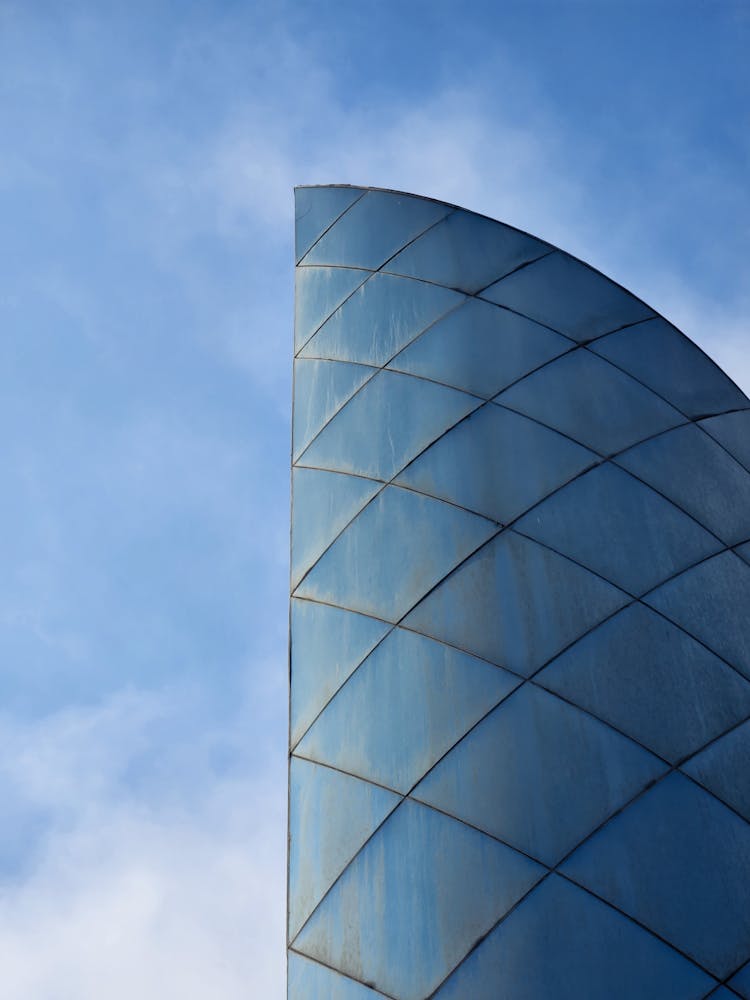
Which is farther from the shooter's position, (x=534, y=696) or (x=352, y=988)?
(x=534, y=696)

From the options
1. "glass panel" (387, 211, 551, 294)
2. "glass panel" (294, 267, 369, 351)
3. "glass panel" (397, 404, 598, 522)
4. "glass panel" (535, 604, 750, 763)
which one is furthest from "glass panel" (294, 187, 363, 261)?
"glass panel" (535, 604, 750, 763)

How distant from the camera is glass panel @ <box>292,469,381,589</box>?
40.0ft

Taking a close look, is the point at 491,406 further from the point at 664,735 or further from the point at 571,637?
the point at 664,735

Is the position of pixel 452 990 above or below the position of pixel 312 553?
below

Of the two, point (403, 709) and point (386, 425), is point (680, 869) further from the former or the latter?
point (386, 425)

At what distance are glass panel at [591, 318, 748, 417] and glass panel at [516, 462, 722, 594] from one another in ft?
5.94

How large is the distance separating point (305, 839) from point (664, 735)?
330 centimetres

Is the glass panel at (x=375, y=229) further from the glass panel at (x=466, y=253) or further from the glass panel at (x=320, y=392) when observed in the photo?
the glass panel at (x=320, y=392)

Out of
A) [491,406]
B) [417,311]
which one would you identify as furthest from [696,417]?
[417,311]

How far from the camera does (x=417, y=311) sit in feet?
45.8

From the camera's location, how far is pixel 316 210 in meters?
16.8

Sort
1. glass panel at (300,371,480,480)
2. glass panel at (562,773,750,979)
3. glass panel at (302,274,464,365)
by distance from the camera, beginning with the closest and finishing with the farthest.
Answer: glass panel at (562,773,750,979)
glass panel at (300,371,480,480)
glass panel at (302,274,464,365)

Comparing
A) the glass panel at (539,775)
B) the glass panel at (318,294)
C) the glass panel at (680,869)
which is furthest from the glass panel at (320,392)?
the glass panel at (680,869)

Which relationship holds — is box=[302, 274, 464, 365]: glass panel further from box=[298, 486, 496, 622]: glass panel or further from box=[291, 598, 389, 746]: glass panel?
box=[291, 598, 389, 746]: glass panel
